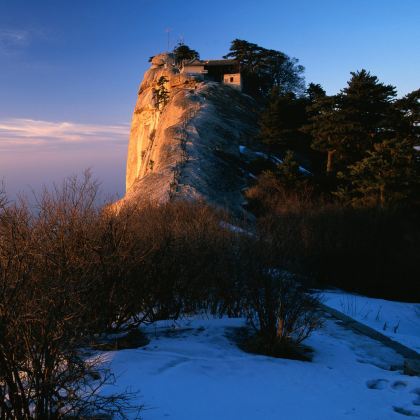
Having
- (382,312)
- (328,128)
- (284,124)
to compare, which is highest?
(284,124)

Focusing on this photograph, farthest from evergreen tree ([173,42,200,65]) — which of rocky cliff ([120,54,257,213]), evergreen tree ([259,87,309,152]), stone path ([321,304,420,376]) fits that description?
stone path ([321,304,420,376])

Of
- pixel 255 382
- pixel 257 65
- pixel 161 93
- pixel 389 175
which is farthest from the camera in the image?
pixel 257 65

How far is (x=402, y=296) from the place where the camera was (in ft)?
61.4

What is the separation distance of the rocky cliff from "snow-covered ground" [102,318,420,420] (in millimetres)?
10476

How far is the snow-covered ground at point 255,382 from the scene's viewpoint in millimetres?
4926

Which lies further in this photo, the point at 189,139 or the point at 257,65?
the point at 257,65

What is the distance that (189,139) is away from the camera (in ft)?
110

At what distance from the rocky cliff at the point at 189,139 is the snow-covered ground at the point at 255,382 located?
10.5 m

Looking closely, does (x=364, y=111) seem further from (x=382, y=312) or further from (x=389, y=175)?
(x=382, y=312)

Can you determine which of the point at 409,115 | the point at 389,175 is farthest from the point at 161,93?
the point at 389,175

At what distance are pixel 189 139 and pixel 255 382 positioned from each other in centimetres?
2899

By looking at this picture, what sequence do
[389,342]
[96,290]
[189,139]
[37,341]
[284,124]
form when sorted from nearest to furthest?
[37,341]
[96,290]
[389,342]
[189,139]
[284,124]

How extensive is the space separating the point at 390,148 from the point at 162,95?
3122 cm

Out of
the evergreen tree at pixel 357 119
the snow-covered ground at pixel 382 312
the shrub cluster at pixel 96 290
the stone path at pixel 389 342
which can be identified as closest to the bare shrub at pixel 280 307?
the shrub cluster at pixel 96 290
